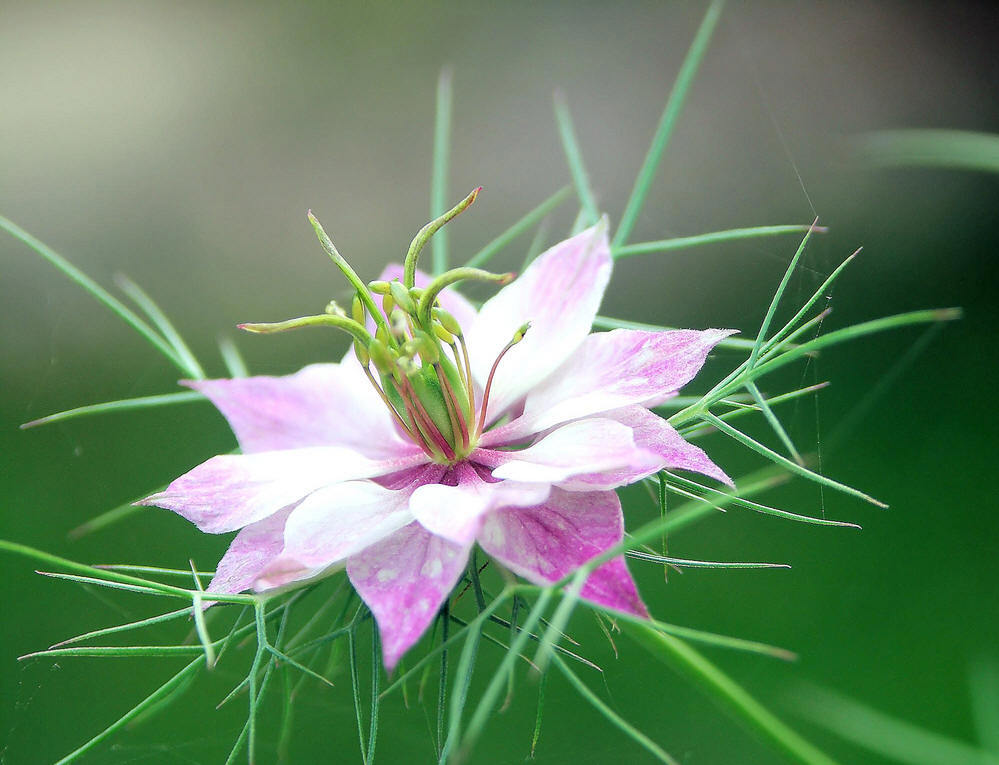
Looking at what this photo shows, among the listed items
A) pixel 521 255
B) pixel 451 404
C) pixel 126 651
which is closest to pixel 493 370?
pixel 451 404

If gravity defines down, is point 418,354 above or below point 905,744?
above

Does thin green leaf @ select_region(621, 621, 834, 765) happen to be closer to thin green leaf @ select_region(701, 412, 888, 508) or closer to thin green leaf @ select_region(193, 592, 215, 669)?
thin green leaf @ select_region(701, 412, 888, 508)

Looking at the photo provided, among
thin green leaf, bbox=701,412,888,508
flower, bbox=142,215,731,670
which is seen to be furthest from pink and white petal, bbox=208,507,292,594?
thin green leaf, bbox=701,412,888,508

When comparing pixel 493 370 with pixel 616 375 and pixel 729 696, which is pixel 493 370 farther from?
pixel 729 696

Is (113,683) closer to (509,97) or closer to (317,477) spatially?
(317,477)

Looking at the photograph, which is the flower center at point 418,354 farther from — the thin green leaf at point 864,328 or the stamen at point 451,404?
the thin green leaf at point 864,328

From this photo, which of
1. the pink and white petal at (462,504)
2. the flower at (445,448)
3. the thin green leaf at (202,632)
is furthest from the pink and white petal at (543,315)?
the thin green leaf at (202,632)
